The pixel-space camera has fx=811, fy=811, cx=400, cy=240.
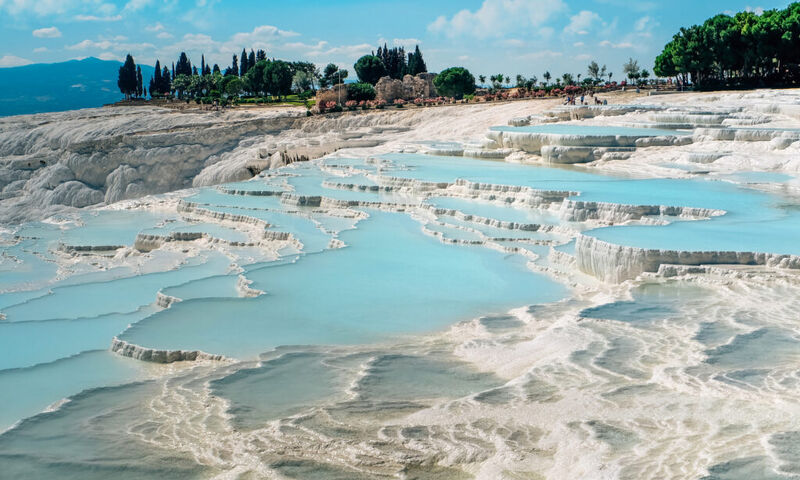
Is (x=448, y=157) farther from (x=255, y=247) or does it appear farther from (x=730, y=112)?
(x=255, y=247)

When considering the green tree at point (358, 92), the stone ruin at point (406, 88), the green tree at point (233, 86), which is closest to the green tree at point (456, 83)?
the stone ruin at point (406, 88)

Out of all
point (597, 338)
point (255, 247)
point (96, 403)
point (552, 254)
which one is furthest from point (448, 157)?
point (96, 403)

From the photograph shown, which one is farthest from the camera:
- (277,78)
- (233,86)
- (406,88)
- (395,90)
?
(233,86)

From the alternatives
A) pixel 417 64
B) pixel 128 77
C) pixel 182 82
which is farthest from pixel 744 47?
pixel 128 77

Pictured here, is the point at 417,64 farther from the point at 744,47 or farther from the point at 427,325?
the point at 427,325

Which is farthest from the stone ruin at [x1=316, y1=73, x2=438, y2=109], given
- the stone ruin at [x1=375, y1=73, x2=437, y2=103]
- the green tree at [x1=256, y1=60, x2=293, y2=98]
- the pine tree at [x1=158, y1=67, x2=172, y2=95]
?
the pine tree at [x1=158, y1=67, x2=172, y2=95]

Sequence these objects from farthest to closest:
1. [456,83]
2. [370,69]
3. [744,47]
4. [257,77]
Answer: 1. [370,69]
2. [257,77]
3. [456,83]
4. [744,47]
